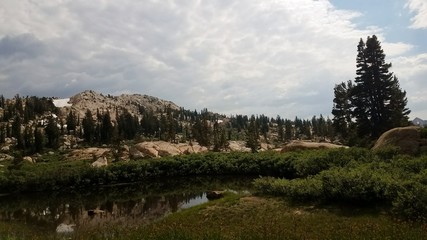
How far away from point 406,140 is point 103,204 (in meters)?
37.7

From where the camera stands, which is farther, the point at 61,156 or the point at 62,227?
the point at 61,156

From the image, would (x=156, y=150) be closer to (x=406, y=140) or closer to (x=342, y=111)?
A: (x=342, y=111)

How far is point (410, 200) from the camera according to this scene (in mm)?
18109

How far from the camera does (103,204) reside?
1902 inches

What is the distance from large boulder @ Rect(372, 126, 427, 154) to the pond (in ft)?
58.3

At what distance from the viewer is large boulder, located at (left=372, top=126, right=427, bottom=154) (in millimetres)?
36938

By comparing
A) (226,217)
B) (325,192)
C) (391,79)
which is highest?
(391,79)

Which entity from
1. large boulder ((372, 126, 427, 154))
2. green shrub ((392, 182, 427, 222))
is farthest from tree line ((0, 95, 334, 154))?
green shrub ((392, 182, 427, 222))

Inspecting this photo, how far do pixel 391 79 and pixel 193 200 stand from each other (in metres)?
44.7

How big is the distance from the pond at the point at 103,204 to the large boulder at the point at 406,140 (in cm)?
1778

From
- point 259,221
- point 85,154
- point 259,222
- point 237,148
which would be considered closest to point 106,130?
point 85,154

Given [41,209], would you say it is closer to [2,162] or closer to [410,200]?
[410,200]

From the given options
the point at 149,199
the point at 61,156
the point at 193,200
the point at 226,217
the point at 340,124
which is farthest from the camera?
the point at 61,156

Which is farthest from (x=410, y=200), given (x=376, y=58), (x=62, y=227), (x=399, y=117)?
(x=376, y=58)
